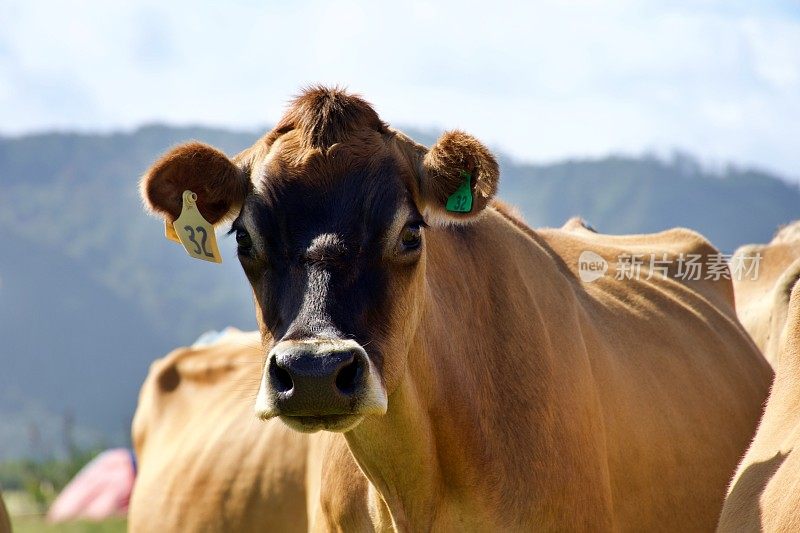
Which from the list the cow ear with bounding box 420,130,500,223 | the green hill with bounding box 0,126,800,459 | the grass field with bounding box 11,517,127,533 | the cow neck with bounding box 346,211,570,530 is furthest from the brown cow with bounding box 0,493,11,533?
the green hill with bounding box 0,126,800,459

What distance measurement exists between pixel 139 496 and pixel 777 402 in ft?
19.7

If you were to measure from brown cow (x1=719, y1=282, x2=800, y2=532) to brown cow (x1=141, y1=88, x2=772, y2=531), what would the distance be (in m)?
0.96

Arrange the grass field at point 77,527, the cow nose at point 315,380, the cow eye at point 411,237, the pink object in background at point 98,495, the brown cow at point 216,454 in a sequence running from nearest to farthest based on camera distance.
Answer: the cow nose at point 315,380, the cow eye at point 411,237, the brown cow at point 216,454, the grass field at point 77,527, the pink object in background at point 98,495

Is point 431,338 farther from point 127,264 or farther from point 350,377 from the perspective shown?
point 127,264

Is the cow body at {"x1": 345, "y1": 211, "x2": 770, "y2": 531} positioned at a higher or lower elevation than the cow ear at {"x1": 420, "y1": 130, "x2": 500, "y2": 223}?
lower

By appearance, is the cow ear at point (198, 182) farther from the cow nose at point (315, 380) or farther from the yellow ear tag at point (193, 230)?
the cow nose at point (315, 380)

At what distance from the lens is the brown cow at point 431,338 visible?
13.9 ft

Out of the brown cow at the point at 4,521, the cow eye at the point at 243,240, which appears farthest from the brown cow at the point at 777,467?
the brown cow at the point at 4,521

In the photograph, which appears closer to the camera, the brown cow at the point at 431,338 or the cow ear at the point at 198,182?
the brown cow at the point at 431,338

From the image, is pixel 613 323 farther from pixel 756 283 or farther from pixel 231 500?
pixel 756 283

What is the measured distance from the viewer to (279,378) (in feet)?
13.2

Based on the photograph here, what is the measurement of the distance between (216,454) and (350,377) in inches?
180

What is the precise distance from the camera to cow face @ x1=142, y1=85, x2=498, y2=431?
4020mm

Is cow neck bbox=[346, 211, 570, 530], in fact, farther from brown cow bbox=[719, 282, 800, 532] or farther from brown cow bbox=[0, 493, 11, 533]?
brown cow bbox=[0, 493, 11, 533]
